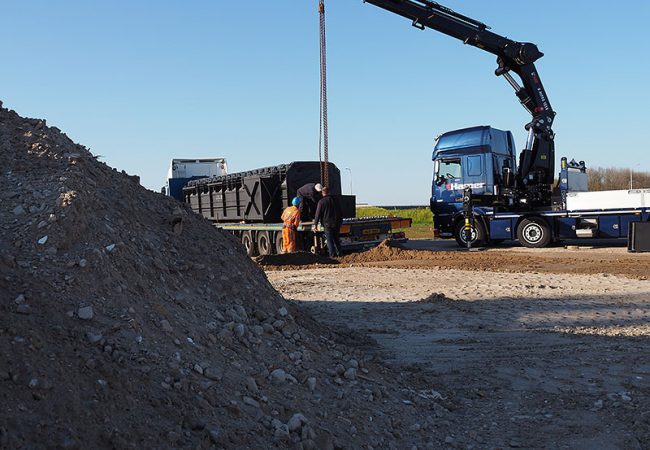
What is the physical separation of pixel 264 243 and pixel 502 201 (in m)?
7.73

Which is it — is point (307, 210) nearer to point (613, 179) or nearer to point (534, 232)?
point (534, 232)

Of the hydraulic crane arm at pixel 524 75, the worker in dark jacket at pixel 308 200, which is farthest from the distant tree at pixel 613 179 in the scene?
the worker in dark jacket at pixel 308 200

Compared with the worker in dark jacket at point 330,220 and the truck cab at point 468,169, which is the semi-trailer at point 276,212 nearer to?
the worker in dark jacket at point 330,220

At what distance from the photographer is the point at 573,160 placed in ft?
65.6

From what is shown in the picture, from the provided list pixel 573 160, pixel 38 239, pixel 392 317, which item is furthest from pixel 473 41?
pixel 38 239

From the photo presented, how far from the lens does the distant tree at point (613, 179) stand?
34.5 metres

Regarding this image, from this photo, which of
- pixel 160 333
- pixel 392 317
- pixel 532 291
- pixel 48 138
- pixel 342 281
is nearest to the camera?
pixel 160 333

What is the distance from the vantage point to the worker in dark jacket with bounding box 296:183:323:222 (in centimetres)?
1792

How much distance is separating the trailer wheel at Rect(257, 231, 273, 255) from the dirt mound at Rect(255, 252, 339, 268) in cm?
246

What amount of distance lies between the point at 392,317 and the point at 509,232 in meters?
11.9

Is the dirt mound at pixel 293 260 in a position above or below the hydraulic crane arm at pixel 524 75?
below

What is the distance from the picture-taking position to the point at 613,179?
3681 cm

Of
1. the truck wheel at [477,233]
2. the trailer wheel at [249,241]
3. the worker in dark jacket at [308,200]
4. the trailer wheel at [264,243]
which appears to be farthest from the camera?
the truck wheel at [477,233]

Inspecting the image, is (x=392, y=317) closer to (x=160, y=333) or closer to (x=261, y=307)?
(x=261, y=307)
